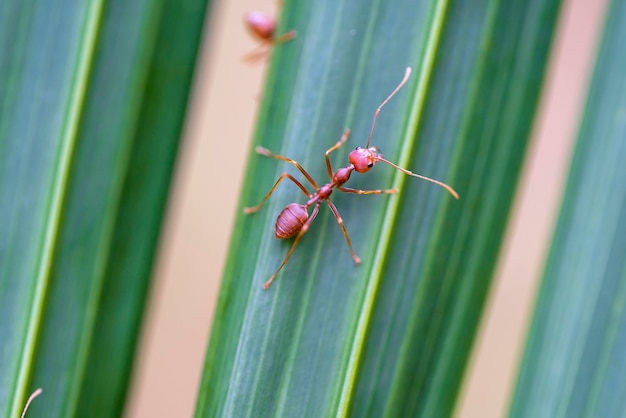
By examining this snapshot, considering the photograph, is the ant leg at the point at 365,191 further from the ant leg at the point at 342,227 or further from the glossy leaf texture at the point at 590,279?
the glossy leaf texture at the point at 590,279

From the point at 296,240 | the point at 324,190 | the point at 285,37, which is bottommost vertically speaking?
the point at 296,240

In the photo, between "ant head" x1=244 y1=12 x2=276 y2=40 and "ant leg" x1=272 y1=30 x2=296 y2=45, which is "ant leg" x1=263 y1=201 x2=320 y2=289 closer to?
"ant leg" x1=272 y1=30 x2=296 y2=45

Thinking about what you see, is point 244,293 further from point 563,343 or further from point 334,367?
point 563,343

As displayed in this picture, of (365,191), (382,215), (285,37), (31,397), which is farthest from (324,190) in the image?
(31,397)

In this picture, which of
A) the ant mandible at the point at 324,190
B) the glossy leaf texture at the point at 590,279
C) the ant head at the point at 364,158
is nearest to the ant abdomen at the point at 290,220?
the ant mandible at the point at 324,190

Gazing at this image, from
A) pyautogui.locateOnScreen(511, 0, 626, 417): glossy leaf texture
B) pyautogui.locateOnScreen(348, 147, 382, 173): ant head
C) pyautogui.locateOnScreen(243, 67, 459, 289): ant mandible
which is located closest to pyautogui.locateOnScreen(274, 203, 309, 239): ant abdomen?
pyautogui.locateOnScreen(243, 67, 459, 289): ant mandible

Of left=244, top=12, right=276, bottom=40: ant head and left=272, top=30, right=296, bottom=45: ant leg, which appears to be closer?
left=272, top=30, right=296, bottom=45: ant leg

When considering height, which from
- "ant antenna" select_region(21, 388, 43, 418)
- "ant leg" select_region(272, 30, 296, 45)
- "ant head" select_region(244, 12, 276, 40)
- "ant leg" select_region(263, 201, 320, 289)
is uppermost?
"ant head" select_region(244, 12, 276, 40)

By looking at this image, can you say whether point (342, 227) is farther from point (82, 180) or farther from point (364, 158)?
point (82, 180)
